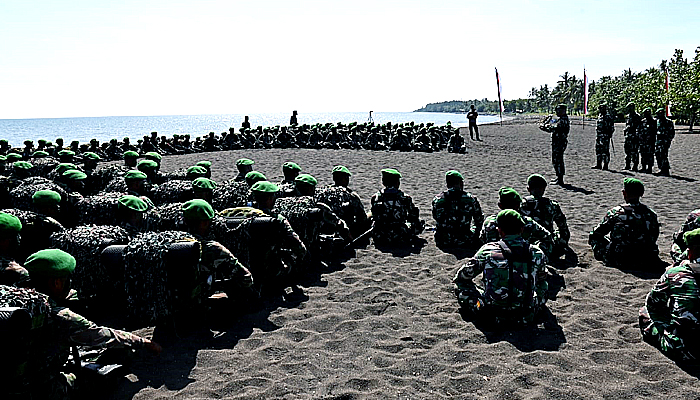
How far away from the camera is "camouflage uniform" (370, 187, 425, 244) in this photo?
867 cm

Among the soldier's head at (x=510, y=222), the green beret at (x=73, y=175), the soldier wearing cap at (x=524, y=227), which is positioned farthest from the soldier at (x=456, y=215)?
the green beret at (x=73, y=175)

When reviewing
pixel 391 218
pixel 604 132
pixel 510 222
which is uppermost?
pixel 604 132

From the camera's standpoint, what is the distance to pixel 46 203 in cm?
658

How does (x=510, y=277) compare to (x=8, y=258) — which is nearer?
(x=8, y=258)

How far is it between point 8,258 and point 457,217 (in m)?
6.02

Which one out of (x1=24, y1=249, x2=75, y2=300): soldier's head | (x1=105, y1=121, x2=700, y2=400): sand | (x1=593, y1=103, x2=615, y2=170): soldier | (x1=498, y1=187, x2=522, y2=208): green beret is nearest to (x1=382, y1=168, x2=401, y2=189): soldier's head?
(x1=105, y1=121, x2=700, y2=400): sand

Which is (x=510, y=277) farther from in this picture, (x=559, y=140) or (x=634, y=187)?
(x=559, y=140)

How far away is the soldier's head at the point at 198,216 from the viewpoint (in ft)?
17.8

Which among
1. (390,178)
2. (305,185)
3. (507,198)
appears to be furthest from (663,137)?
(305,185)

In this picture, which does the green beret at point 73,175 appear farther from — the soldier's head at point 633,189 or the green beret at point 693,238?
the green beret at point 693,238

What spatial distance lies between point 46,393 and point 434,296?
4.24m

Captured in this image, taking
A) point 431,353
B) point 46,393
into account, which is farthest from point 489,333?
point 46,393

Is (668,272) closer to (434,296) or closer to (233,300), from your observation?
(434,296)

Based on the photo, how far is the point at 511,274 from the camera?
5.26 metres
